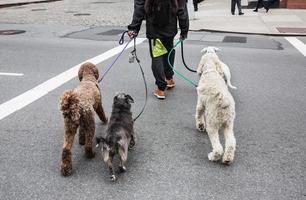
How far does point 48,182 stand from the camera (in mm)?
4305

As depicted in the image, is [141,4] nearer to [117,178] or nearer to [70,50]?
[117,178]

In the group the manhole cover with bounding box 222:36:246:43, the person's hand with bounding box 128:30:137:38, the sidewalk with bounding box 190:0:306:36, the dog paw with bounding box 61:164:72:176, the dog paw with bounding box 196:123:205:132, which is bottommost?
the sidewalk with bounding box 190:0:306:36

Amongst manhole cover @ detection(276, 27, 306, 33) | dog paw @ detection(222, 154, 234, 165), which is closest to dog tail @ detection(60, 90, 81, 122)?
dog paw @ detection(222, 154, 234, 165)

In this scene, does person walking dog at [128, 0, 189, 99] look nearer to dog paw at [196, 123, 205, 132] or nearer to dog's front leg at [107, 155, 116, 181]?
dog paw at [196, 123, 205, 132]

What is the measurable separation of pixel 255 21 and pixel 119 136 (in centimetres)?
1434

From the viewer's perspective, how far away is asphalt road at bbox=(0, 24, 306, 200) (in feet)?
13.6

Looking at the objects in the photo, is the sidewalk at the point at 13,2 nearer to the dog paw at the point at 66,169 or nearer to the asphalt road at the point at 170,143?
the asphalt road at the point at 170,143

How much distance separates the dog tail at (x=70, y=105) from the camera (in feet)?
14.2

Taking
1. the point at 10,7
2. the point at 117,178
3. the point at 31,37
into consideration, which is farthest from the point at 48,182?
the point at 10,7

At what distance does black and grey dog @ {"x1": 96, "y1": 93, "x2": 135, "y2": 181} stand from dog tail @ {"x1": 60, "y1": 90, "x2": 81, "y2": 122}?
0.40 meters

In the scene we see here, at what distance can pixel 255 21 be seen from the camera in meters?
17.3

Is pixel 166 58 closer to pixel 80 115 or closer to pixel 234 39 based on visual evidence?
pixel 80 115

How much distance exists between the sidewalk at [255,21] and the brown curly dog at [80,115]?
10.7 m

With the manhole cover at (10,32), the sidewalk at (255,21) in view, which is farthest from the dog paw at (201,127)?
the manhole cover at (10,32)
